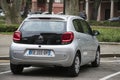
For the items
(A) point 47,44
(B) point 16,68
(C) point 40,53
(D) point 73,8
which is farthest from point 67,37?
(D) point 73,8

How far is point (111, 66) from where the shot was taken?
49.3 feet

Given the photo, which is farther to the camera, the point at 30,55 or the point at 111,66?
the point at 111,66

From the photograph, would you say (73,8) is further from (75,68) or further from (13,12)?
(75,68)

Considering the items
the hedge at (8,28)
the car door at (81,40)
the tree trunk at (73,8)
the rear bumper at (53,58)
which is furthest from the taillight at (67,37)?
the hedge at (8,28)

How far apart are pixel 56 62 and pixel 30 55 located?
0.69m

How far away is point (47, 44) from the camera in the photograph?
1191 centimetres

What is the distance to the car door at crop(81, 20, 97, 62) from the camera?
44.0ft

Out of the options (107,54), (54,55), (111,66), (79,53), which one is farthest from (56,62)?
(107,54)

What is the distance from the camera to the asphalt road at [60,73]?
39.1ft

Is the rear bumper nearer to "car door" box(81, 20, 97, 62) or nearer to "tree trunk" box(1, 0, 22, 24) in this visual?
"car door" box(81, 20, 97, 62)

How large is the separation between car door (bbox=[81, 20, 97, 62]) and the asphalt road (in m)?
0.47

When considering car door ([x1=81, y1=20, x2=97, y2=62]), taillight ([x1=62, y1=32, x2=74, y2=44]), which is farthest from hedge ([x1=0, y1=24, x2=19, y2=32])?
taillight ([x1=62, y1=32, x2=74, y2=44])

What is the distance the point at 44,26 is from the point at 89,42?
6.22 feet

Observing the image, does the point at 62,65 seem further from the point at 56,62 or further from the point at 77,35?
the point at 77,35
